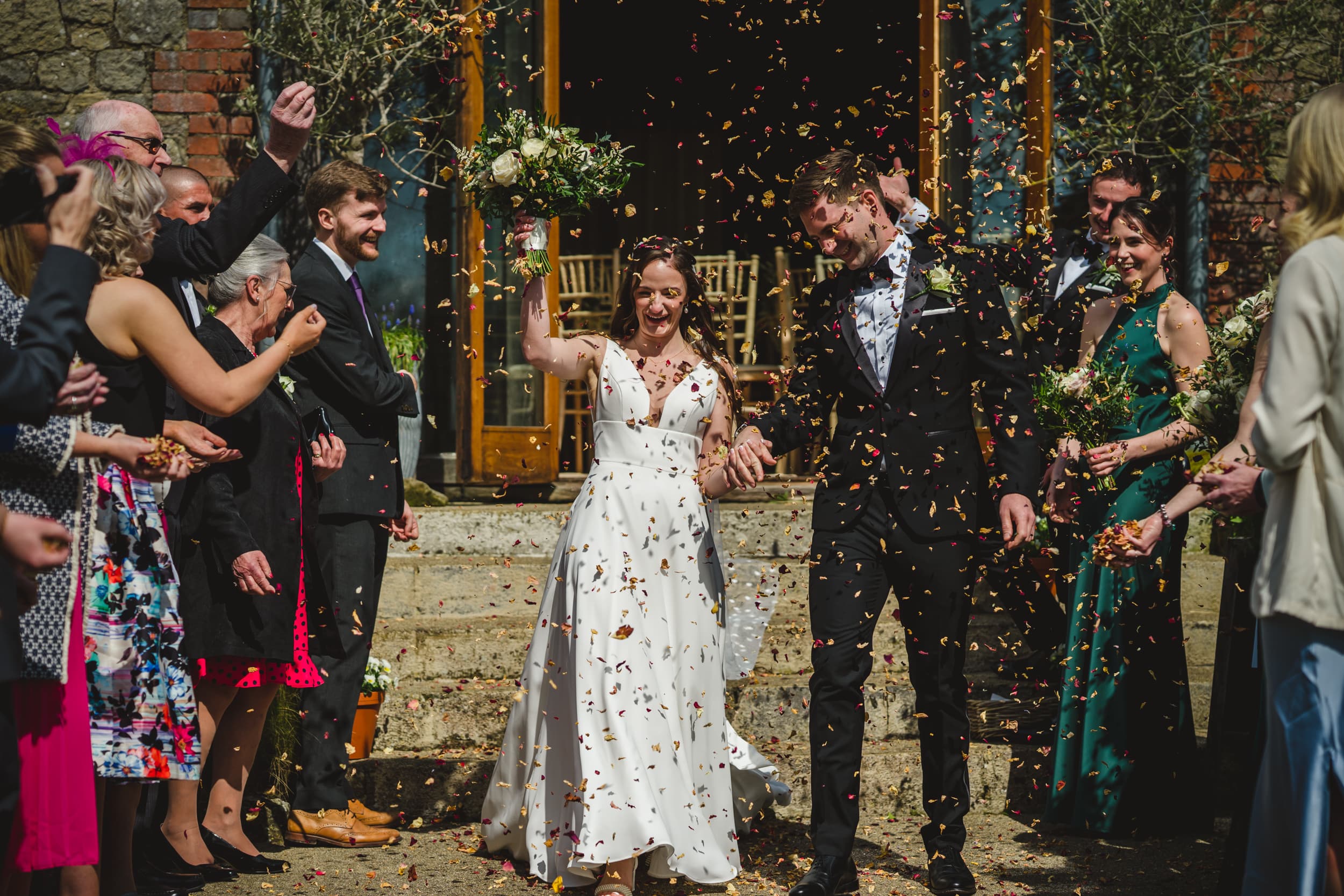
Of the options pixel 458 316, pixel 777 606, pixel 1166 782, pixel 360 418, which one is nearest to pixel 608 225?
pixel 458 316

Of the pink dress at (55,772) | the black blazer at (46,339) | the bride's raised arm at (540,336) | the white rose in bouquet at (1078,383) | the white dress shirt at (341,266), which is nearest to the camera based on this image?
the black blazer at (46,339)

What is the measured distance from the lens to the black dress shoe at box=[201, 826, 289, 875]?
15.4 ft

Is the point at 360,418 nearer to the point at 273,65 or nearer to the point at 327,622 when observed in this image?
the point at 327,622

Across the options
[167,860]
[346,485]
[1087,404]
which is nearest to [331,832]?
[167,860]

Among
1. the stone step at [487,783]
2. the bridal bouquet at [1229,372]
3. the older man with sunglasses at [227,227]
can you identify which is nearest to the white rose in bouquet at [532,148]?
the older man with sunglasses at [227,227]

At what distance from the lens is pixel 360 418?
17.2ft

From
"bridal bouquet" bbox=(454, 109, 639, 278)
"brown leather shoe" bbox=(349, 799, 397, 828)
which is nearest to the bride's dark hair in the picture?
"bridal bouquet" bbox=(454, 109, 639, 278)

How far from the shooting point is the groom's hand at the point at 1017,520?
4512 millimetres

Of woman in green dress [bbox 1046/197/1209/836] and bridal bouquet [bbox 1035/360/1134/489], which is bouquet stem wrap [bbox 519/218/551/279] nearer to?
bridal bouquet [bbox 1035/360/1134/489]

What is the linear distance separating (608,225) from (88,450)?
9.64m

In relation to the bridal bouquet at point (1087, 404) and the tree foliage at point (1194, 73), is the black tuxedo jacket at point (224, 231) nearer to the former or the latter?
the bridal bouquet at point (1087, 404)

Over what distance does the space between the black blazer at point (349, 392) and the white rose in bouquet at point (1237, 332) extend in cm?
291

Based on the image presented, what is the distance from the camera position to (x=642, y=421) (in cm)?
489

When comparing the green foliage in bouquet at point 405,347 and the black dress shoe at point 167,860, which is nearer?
the black dress shoe at point 167,860
